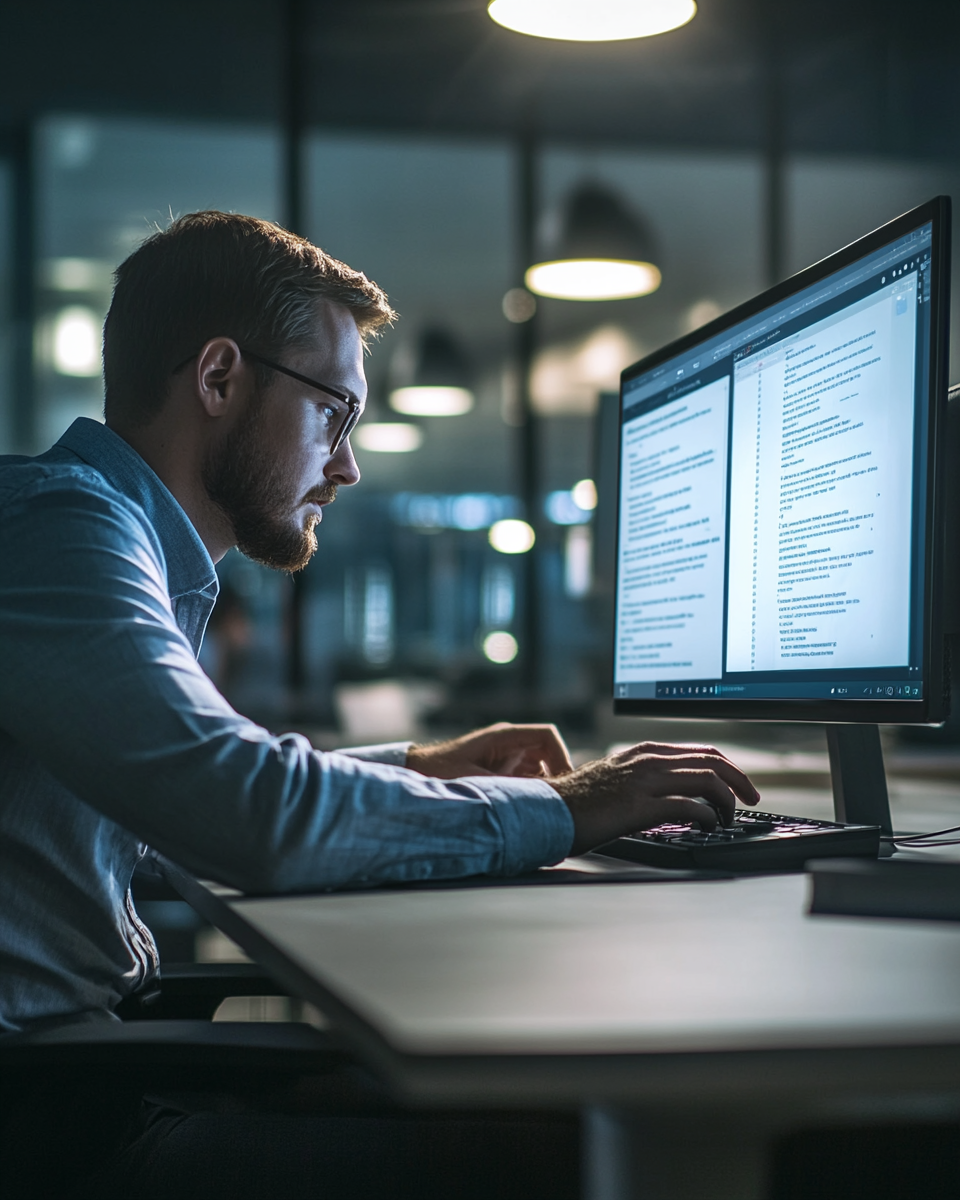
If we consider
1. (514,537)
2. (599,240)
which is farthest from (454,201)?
(514,537)

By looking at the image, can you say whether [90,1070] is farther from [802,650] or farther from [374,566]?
[374,566]

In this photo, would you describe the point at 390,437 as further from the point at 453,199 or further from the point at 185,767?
the point at 185,767

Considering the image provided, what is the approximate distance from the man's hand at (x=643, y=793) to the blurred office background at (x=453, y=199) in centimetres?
388

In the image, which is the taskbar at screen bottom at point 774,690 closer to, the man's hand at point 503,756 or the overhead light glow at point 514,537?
the man's hand at point 503,756

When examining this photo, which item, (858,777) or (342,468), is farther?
(342,468)

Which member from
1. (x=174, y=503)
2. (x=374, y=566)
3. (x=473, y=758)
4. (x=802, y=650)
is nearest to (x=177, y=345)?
(x=174, y=503)

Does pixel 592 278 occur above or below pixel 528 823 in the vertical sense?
above

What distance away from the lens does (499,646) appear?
5875 mm

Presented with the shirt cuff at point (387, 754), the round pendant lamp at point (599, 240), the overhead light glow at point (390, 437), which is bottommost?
the shirt cuff at point (387, 754)

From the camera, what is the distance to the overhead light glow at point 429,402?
20.6ft

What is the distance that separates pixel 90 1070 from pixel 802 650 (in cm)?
67

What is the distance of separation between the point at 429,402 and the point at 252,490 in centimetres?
520

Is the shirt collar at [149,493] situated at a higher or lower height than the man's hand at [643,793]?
higher

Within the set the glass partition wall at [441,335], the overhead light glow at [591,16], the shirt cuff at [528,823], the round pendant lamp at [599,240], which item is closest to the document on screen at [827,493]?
the shirt cuff at [528,823]
